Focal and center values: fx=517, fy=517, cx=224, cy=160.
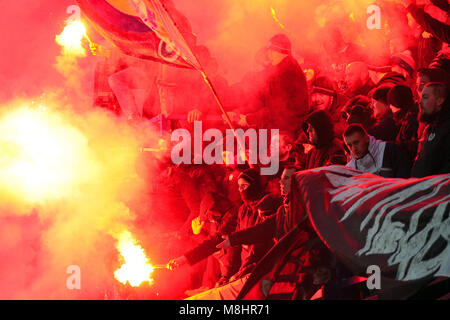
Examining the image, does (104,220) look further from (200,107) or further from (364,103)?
(364,103)

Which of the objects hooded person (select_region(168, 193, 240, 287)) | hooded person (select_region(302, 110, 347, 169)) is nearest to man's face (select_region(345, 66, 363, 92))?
hooded person (select_region(302, 110, 347, 169))

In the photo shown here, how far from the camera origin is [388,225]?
3523 mm

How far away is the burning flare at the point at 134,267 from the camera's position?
24.0 feet

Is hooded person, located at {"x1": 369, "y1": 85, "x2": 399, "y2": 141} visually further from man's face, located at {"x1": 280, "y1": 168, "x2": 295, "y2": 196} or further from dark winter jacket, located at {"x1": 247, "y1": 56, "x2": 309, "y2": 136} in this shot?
dark winter jacket, located at {"x1": 247, "y1": 56, "x2": 309, "y2": 136}

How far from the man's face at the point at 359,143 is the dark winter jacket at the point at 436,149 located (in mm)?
464

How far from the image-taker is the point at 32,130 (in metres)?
9.26

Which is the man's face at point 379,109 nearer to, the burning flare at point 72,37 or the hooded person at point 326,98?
the hooded person at point 326,98

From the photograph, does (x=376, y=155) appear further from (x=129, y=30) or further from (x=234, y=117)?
(x=129, y=30)

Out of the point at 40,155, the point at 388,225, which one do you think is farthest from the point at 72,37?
the point at 388,225

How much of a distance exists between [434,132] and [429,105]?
0.21 m

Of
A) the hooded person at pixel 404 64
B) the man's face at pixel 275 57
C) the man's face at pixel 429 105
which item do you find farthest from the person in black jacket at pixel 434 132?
the man's face at pixel 275 57

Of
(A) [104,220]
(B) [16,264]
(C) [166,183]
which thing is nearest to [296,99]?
(C) [166,183]

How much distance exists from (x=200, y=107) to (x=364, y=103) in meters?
2.97

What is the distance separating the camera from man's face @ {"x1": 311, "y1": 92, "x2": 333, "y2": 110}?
234 inches
